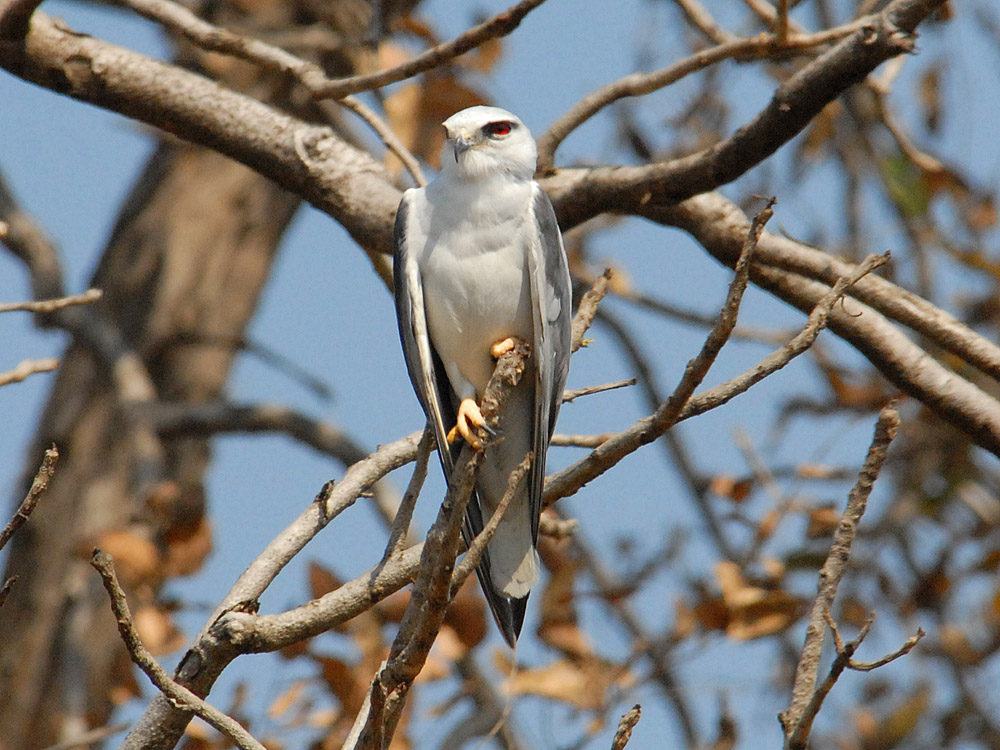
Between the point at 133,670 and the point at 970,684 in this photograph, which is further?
the point at 970,684

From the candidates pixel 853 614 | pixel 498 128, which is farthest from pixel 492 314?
pixel 853 614

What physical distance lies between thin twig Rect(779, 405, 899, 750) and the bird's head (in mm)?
1732

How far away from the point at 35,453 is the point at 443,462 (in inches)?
171

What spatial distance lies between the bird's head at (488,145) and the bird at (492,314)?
0.01m

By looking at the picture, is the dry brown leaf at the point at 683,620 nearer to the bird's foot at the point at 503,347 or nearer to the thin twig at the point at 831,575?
the bird's foot at the point at 503,347

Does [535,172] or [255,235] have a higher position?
[255,235]

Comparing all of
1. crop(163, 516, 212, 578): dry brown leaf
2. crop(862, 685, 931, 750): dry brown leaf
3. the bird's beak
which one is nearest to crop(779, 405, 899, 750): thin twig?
the bird's beak

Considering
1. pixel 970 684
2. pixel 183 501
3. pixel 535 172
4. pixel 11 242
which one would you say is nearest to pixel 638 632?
pixel 970 684

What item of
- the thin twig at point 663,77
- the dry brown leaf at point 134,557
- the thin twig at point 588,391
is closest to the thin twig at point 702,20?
the thin twig at point 663,77

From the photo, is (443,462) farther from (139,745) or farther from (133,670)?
(133,670)

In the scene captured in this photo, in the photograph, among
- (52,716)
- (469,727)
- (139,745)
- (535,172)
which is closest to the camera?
(139,745)

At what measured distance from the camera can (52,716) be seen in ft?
19.4

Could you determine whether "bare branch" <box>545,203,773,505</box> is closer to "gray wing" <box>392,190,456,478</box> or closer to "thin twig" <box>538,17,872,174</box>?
"gray wing" <box>392,190,456,478</box>

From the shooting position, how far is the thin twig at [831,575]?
2.42m
